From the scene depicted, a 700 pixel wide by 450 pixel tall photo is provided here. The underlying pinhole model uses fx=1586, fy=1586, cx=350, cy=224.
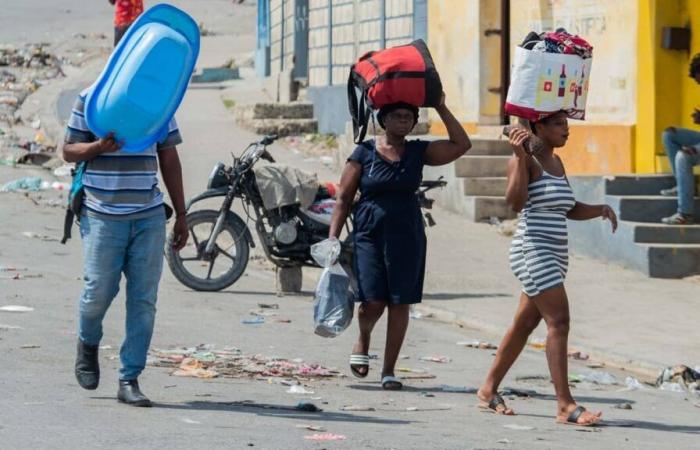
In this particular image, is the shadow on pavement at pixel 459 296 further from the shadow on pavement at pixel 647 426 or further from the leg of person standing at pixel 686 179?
the shadow on pavement at pixel 647 426

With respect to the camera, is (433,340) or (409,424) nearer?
(409,424)

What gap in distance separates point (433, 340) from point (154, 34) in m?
4.42

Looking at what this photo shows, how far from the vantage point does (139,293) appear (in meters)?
8.10

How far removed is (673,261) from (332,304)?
6.21 m

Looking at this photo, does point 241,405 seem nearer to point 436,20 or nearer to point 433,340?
point 433,340

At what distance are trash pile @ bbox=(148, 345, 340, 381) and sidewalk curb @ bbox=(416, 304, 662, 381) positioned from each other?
2.18 metres

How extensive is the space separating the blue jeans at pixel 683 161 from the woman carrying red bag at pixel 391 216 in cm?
599

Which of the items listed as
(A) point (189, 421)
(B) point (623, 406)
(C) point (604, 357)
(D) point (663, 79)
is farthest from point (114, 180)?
(D) point (663, 79)

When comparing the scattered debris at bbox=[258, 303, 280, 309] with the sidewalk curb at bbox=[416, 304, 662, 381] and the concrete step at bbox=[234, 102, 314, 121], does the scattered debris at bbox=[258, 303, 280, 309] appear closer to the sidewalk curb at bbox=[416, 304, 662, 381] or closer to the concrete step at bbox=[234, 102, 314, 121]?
the sidewalk curb at bbox=[416, 304, 662, 381]

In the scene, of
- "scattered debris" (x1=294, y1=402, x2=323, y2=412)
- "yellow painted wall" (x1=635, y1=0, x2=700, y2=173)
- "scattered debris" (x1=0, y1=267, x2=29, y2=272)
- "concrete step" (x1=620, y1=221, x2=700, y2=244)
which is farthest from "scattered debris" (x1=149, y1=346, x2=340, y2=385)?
"yellow painted wall" (x1=635, y1=0, x2=700, y2=173)

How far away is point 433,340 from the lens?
1161cm

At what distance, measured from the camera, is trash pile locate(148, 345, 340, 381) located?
9438 mm

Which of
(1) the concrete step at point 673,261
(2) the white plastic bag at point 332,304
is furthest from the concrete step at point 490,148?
(2) the white plastic bag at point 332,304

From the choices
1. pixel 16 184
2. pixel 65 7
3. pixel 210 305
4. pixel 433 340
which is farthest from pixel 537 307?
pixel 65 7
